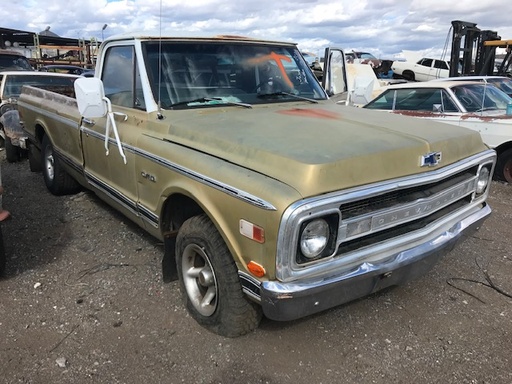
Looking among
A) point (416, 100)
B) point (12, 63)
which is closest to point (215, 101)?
point (416, 100)

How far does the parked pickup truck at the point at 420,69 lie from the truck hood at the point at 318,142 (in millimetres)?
20739

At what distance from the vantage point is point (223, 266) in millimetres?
2658

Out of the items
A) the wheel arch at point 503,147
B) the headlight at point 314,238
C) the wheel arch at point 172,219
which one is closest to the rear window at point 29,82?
→ the wheel arch at point 172,219

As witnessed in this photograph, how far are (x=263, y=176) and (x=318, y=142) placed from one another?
45 cm

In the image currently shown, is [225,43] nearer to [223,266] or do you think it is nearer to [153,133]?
[153,133]

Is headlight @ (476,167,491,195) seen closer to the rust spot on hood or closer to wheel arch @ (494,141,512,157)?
the rust spot on hood

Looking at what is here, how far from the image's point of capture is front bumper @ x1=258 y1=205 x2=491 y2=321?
2.29 meters

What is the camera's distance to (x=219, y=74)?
3680 mm

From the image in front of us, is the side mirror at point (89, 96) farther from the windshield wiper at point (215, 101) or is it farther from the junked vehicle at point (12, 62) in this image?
the junked vehicle at point (12, 62)

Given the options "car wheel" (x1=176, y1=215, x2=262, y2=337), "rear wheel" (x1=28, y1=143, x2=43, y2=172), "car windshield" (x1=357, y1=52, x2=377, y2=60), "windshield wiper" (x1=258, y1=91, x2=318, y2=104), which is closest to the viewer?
"car wheel" (x1=176, y1=215, x2=262, y2=337)

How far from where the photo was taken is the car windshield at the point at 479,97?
7.45m

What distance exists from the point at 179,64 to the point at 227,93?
0.43 meters

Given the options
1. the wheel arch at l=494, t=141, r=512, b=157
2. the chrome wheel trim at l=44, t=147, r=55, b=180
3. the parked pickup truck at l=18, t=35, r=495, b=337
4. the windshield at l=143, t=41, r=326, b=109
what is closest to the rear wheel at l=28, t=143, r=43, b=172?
the chrome wheel trim at l=44, t=147, r=55, b=180

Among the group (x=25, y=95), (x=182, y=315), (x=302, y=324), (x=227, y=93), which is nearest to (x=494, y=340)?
(x=302, y=324)
